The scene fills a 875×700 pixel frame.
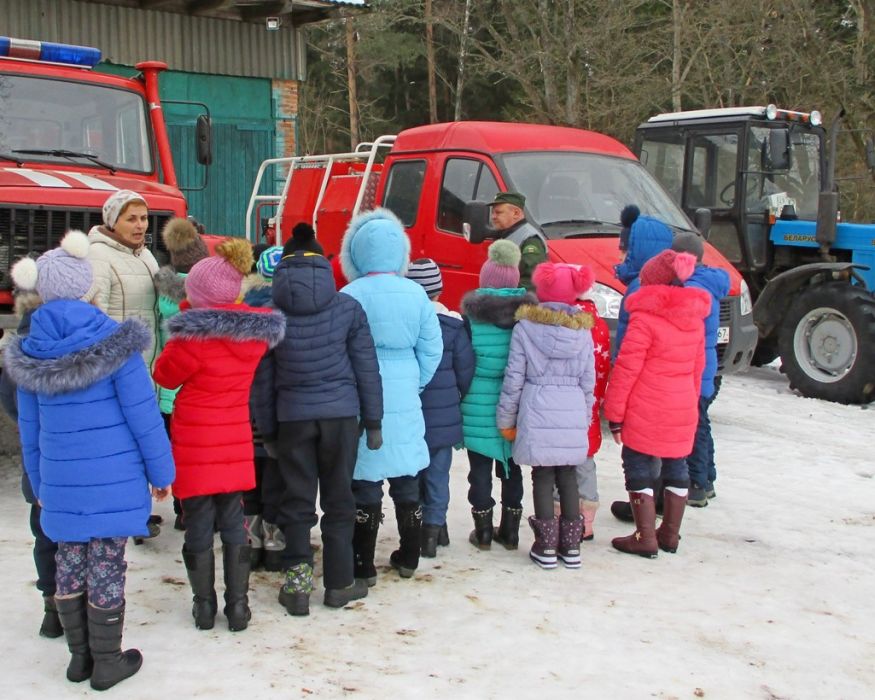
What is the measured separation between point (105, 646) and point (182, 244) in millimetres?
2227

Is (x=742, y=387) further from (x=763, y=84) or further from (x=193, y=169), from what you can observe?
(x=763, y=84)

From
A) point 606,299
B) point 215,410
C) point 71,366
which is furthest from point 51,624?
point 606,299

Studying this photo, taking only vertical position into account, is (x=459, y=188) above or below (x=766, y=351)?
above

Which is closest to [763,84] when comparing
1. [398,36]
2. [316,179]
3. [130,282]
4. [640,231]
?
[398,36]

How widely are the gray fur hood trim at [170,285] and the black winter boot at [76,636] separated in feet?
5.87

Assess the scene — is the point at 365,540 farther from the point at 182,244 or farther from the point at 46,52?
the point at 46,52

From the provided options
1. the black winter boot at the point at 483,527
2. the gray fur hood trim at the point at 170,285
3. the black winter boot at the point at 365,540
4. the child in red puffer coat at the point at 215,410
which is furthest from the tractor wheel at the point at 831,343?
the child in red puffer coat at the point at 215,410

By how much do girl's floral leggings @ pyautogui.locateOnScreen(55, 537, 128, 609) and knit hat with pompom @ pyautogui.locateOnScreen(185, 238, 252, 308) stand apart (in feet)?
3.22

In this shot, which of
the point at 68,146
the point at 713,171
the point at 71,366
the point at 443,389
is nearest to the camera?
the point at 71,366

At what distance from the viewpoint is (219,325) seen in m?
3.93

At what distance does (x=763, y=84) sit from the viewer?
73.2 feet

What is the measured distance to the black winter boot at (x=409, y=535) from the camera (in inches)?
187

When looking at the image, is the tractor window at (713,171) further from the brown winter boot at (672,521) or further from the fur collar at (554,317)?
the fur collar at (554,317)

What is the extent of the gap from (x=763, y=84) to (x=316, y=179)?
49.3ft
